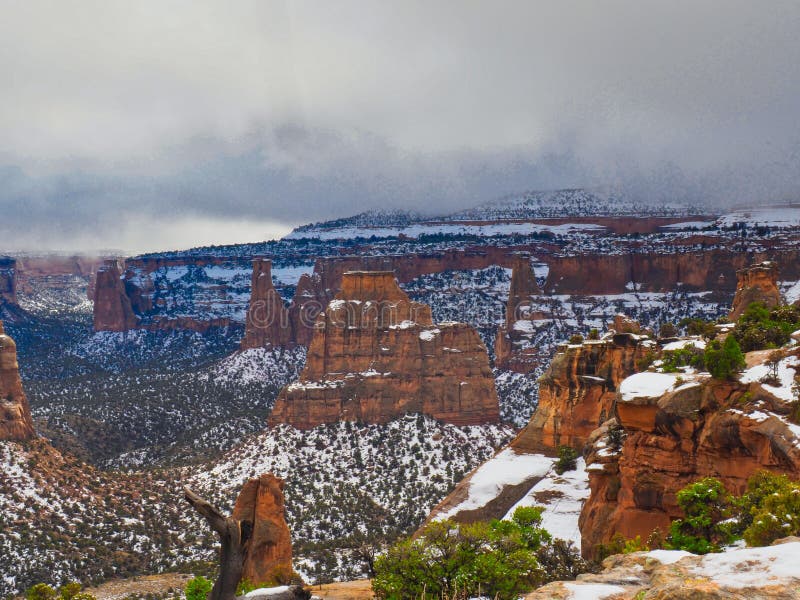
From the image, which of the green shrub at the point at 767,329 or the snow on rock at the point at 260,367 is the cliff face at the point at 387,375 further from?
the green shrub at the point at 767,329

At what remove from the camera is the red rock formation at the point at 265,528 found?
4544 centimetres

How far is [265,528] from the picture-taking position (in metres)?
46.8

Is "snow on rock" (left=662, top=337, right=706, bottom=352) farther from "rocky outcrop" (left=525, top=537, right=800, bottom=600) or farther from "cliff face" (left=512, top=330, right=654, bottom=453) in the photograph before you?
"rocky outcrop" (left=525, top=537, right=800, bottom=600)

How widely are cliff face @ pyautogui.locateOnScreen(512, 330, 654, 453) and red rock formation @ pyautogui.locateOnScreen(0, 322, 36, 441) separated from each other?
4755 centimetres

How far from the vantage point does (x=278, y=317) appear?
167250mm

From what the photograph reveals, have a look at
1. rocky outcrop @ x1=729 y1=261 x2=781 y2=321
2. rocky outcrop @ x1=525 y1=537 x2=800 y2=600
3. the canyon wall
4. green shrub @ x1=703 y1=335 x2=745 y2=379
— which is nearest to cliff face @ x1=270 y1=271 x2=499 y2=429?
rocky outcrop @ x1=729 y1=261 x2=781 y2=321

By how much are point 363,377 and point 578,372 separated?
4662cm

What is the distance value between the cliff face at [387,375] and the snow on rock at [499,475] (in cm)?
3915

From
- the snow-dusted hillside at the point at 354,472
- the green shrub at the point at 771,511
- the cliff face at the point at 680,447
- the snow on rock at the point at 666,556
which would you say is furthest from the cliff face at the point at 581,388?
the snow on rock at the point at 666,556

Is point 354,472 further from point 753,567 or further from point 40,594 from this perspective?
point 753,567

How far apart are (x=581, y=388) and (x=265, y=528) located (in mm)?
23612

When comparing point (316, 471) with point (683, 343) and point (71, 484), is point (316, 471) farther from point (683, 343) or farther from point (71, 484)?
point (683, 343)

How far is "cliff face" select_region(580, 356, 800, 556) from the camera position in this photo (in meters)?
33.6

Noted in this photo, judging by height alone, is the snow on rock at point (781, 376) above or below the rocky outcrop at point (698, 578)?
above
